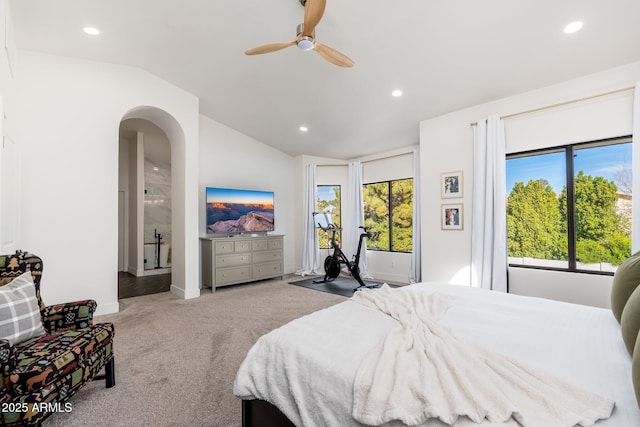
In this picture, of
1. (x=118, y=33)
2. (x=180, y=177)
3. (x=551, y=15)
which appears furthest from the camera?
(x=180, y=177)

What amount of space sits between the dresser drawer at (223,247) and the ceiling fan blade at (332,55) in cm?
348

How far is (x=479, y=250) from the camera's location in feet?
12.8

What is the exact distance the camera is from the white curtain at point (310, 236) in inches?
254

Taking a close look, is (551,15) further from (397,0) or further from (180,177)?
(180,177)

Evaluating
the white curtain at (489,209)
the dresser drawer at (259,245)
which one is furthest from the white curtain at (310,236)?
the white curtain at (489,209)

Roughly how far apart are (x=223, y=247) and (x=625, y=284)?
15.7ft

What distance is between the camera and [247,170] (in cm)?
604

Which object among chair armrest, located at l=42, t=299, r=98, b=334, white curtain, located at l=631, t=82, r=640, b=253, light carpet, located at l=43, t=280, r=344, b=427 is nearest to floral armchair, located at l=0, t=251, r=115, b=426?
chair armrest, located at l=42, t=299, r=98, b=334

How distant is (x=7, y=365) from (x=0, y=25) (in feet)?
8.87

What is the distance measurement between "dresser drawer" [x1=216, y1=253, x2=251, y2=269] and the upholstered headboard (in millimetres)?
4724

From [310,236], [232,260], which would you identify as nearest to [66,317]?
[232,260]

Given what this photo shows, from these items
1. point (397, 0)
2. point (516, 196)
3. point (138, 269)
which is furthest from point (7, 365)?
point (138, 269)

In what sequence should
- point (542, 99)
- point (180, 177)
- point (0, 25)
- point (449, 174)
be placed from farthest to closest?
point (180, 177) < point (449, 174) < point (542, 99) < point (0, 25)

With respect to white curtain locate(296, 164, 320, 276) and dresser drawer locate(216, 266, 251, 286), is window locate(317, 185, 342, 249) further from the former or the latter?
dresser drawer locate(216, 266, 251, 286)
